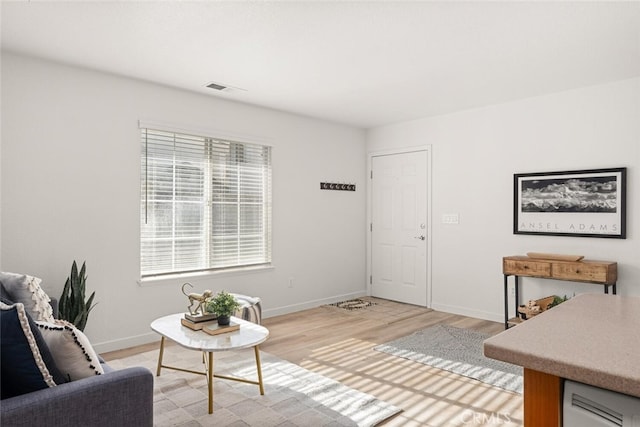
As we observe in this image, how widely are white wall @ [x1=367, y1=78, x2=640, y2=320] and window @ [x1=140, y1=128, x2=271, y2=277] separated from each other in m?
2.09

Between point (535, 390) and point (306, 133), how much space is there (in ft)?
15.0

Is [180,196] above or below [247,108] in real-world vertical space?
below

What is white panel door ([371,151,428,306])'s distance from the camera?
539 cm

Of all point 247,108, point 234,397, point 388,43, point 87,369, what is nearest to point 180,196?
point 247,108

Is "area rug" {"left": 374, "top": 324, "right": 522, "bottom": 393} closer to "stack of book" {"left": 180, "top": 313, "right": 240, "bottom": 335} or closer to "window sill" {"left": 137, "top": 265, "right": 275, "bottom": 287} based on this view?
"stack of book" {"left": 180, "top": 313, "right": 240, "bottom": 335}

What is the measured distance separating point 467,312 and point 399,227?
1364mm

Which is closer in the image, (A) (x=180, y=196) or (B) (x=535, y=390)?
(B) (x=535, y=390)

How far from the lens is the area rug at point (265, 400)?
2434 millimetres

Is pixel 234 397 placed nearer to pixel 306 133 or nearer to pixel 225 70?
pixel 225 70

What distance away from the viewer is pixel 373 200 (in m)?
5.97

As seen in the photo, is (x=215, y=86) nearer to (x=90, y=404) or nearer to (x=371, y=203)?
(x=371, y=203)

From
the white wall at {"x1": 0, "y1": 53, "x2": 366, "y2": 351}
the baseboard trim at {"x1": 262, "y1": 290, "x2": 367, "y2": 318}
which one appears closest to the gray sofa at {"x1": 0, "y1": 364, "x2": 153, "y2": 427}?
the white wall at {"x1": 0, "y1": 53, "x2": 366, "y2": 351}

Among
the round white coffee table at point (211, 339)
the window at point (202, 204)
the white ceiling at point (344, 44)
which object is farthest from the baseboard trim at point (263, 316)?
the white ceiling at point (344, 44)

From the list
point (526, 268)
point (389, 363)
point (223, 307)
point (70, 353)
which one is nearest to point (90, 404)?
point (70, 353)
